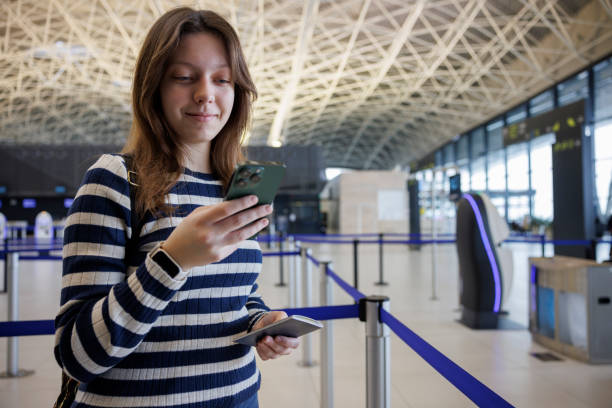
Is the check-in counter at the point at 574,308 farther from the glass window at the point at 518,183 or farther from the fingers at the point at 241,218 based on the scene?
the glass window at the point at 518,183

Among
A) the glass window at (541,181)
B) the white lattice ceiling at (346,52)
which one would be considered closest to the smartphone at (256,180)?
the white lattice ceiling at (346,52)

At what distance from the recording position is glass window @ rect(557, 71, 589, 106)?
750 inches

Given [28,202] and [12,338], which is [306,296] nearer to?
[12,338]

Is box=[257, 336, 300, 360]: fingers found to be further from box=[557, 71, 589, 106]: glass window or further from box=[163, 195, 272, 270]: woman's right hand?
box=[557, 71, 589, 106]: glass window

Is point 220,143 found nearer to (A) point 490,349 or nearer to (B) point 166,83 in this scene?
(B) point 166,83

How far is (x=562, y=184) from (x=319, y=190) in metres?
18.9

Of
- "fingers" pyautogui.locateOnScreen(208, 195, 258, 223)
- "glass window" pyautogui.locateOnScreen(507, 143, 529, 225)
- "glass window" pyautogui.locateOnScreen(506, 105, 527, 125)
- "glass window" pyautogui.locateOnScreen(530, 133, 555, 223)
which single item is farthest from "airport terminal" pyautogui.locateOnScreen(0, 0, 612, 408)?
"glass window" pyautogui.locateOnScreen(506, 105, 527, 125)

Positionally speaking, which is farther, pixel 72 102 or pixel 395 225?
pixel 72 102

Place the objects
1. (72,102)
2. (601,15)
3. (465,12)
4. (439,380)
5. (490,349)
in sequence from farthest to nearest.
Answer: (72,102), (465,12), (601,15), (490,349), (439,380)

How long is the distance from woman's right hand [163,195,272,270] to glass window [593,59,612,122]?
18780 millimetres

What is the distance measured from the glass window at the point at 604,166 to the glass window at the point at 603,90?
465 mm

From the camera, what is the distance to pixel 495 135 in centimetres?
2867

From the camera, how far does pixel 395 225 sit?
24.5 metres

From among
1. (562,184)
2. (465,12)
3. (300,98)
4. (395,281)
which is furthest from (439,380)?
(300,98)
